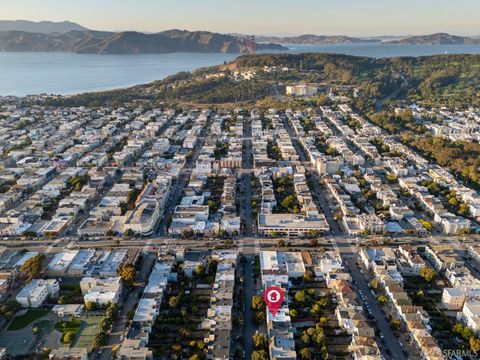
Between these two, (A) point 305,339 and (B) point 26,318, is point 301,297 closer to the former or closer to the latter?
(A) point 305,339

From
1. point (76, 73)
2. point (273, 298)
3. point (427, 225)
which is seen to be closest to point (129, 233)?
point (273, 298)

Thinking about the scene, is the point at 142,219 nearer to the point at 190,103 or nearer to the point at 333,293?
the point at 333,293

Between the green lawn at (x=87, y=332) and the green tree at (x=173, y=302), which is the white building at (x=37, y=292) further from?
the green tree at (x=173, y=302)

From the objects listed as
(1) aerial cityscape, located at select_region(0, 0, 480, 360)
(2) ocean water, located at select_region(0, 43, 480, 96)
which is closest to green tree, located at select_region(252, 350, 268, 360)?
(1) aerial cityscape, located at select_region(0, 0, 480, 360)

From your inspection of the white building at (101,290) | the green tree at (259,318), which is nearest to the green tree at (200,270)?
the white building at (101,290)

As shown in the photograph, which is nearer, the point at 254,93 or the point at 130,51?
the point at 254,93

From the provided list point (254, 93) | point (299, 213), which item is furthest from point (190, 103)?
point (299, 213)
